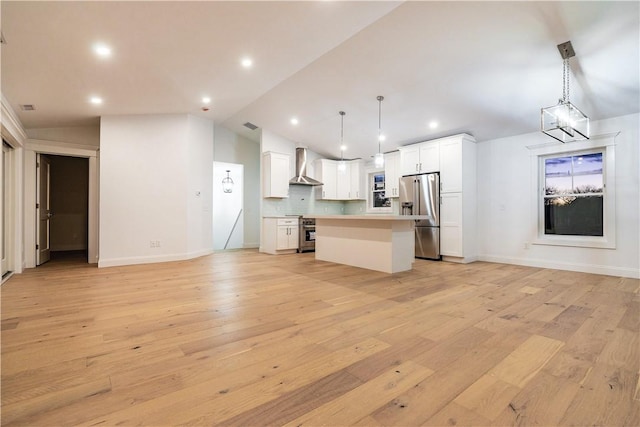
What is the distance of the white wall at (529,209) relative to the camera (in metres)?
4.22

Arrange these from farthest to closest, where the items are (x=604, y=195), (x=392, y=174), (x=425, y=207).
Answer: (x=392, y=174) < (x=425, y=207) < (x=604, y=195)

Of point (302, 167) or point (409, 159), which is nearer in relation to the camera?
point (409, 159)

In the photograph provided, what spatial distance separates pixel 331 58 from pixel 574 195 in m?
4.55

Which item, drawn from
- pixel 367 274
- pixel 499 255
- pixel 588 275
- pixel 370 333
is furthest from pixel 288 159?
pixel 588 275

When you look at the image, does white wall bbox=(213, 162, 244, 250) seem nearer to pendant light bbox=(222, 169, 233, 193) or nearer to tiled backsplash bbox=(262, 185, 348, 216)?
pendant light bbox=(222, 169, 233, 193)

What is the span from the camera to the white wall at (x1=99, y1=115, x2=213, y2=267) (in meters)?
5.12

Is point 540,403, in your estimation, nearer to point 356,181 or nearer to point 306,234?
point 306,234

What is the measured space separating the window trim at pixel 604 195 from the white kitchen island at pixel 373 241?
7.53 ft

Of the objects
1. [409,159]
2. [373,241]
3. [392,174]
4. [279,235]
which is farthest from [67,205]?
[409,159]

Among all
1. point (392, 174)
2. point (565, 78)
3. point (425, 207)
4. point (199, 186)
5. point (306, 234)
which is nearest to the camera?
point (565, 78)

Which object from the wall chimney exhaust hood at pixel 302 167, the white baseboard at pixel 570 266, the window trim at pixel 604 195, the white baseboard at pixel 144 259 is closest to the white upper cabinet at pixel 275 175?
the wall chimney exhaust hood at pixel 302 167

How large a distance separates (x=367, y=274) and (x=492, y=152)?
12.0 feet

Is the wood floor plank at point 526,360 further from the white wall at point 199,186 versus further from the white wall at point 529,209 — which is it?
the white wall at point 199,186

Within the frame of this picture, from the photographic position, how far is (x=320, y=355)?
187 centimetres
